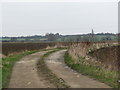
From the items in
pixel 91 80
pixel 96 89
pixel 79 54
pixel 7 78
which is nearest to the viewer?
pixel 96 89

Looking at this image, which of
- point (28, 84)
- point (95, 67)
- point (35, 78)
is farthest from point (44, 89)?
point (95, 67)

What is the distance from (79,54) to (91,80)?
937 centimetres

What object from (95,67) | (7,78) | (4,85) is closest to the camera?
(4,85)

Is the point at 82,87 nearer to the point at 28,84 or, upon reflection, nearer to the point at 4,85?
the point at 28,84

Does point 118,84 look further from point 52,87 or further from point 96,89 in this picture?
point 52,87

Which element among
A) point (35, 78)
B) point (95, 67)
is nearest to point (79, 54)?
point (95, 67)

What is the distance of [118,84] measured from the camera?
1078cm

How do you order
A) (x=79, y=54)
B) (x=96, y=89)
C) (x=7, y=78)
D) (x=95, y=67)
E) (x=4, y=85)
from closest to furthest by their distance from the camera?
1. (x=96, y=89)
2. (x=4, y=85)
3. (x=7, y=78)
4. (x=95, y=67)
5. (x=79, y=54)

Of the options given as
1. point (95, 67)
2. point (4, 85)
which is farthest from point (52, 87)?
point (95, 67)

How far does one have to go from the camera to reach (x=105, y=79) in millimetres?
11727

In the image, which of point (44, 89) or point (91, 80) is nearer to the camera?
point (44, 89)

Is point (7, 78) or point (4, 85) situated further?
point (7, 78)

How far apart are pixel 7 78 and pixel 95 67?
17.2ft

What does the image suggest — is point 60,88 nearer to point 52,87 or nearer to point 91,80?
point 52,87
